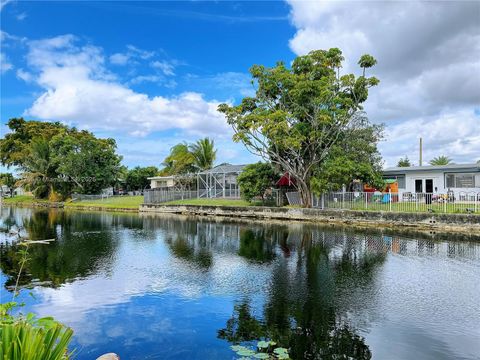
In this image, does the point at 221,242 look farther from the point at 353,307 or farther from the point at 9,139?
the point at 9,139

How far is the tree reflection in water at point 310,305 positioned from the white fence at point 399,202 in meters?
9.59

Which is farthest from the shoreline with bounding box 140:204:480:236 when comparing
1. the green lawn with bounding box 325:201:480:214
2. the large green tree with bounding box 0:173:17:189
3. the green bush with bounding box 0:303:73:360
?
the large green tree with bounding box 0:173:17:189

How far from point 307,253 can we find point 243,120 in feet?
51.9

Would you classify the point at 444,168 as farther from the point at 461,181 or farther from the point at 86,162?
the point at 86,162

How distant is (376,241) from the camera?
18.5m

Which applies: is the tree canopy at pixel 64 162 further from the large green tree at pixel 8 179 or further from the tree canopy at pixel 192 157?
the large green tree at pixel 8 179

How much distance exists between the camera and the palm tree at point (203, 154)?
4916 cm

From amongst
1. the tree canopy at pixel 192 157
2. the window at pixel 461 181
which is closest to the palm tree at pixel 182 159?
the tree canopy at pixel 192 157

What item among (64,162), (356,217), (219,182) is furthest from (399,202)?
(64,162)

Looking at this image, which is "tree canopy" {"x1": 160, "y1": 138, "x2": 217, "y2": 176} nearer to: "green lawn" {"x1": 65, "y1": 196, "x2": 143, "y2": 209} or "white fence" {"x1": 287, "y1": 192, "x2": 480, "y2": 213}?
"green lawn" {"x1": 65, "y1": 196, "x2": 143, "y2": 209}

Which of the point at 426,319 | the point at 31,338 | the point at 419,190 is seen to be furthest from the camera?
the point at 419,190

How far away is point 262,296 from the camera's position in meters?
9.55

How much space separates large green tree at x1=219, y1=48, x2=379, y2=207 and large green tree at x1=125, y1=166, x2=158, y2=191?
131 feet

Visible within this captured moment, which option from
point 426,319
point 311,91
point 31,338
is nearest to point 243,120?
point 311,91
